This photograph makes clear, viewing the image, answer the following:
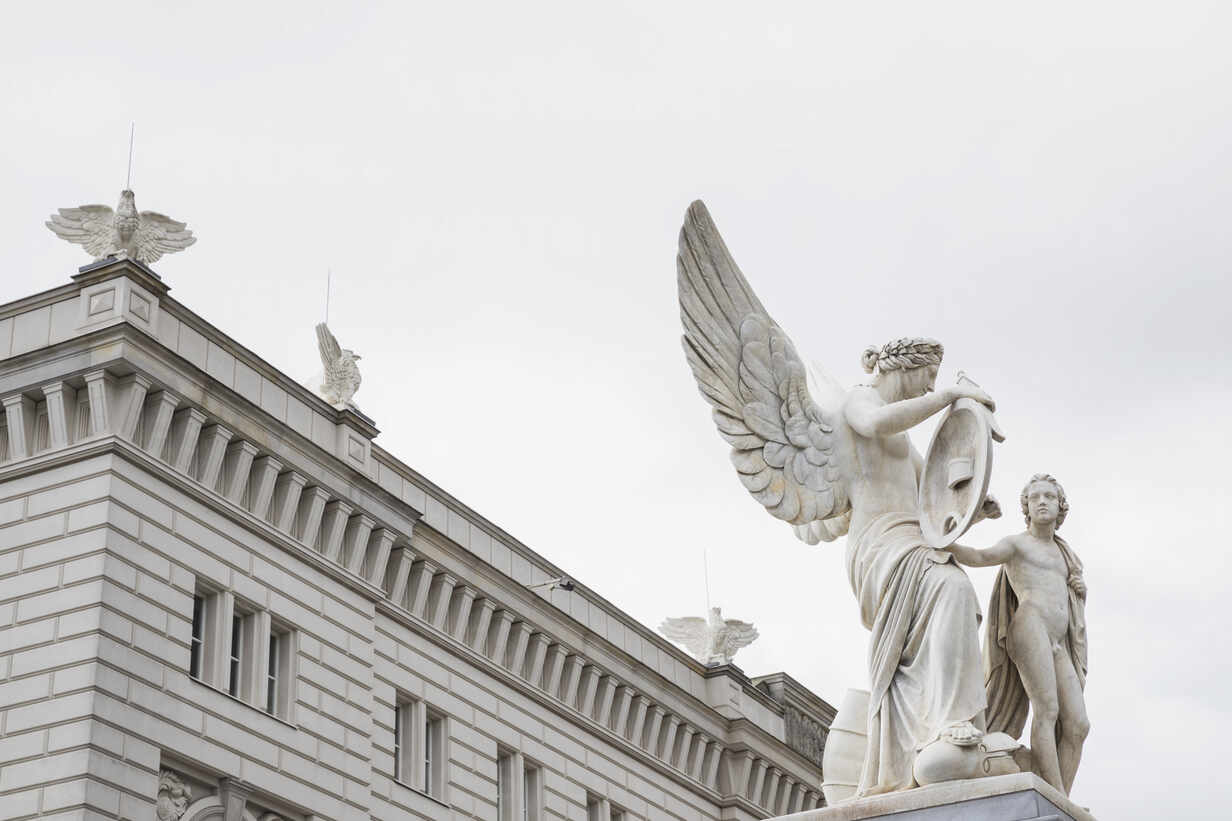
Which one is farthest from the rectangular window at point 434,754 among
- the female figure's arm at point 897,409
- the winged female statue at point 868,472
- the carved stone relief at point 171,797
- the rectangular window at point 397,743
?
the female figure's arm at point 897,409

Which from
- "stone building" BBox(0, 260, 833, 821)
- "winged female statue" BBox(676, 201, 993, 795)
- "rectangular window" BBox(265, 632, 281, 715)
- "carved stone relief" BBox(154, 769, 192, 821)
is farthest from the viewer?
"rectangular window" BBox(265, 632, 281, 715)

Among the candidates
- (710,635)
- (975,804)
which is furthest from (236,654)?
(975,804)

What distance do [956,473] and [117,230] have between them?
19.9 metres

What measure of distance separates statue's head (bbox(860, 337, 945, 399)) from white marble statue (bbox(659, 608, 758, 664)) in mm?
32566

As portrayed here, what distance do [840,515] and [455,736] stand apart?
75.3 ft

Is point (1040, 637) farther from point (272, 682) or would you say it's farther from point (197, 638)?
point (272, 682)

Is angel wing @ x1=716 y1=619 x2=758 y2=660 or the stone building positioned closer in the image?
the stone building

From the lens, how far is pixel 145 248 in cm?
3052

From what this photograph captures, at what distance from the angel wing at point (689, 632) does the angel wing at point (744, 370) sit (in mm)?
31986

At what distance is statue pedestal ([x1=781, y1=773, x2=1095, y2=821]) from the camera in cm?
1157

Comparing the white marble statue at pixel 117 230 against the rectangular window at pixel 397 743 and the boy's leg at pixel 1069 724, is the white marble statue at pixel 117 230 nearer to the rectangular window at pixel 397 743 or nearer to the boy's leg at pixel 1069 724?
the rectangular window at pixel 397 743

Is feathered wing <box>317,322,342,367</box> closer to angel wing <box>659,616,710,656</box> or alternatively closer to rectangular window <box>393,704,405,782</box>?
rectangular window <box>393,704,405,782</box>

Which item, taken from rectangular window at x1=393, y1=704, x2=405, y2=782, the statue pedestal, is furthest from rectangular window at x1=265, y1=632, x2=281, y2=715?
the statue pedestal

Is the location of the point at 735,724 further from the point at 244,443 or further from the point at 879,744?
the point at 879,744
